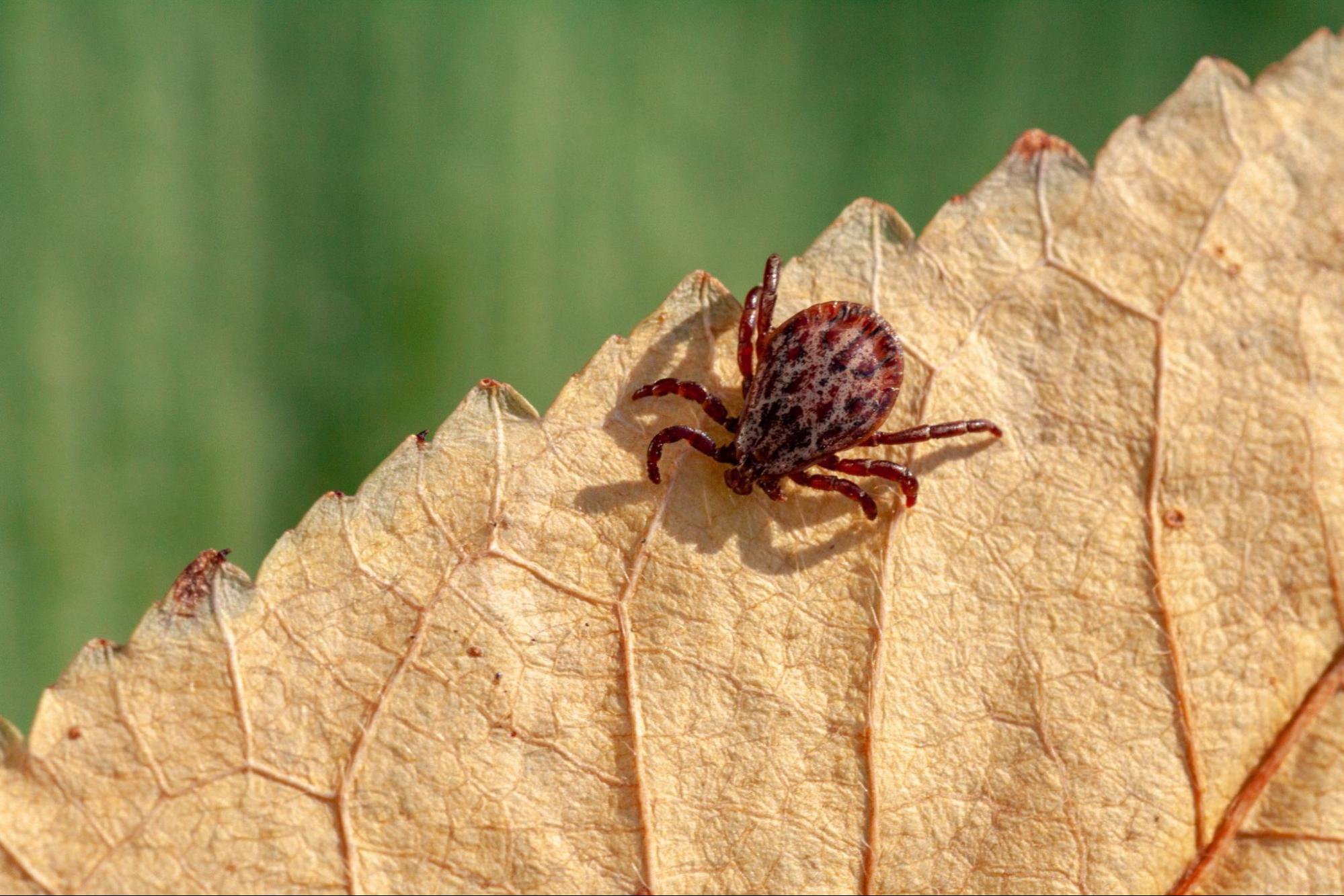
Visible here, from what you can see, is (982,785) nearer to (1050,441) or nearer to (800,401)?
(1050,441)

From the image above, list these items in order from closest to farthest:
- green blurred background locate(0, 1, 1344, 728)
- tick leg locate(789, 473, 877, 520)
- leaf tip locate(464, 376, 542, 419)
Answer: leaf tip locate(464, 376, 542, 419) < tick leg locate(789, 473, 877, 520) < green blurred background locate(0, 1, 1344, 728)

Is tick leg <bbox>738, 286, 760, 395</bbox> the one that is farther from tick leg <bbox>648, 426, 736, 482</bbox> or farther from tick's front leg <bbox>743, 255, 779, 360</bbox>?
tick leg <bbox>648, 426, 736, 482</bbox>

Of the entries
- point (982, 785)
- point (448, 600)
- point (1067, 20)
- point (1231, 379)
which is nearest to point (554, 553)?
point (448, 600)

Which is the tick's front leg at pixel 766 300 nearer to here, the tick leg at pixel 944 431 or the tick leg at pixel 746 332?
the tick leg at pixel 746 332

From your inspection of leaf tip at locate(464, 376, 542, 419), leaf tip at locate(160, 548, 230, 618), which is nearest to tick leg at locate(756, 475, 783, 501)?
leaf tip at locate(464, 376, 542, 419)

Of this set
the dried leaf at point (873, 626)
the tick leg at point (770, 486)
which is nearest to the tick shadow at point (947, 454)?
the dried leaf at point (873, 626)

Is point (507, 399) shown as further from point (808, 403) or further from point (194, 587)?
point (808, 403)
